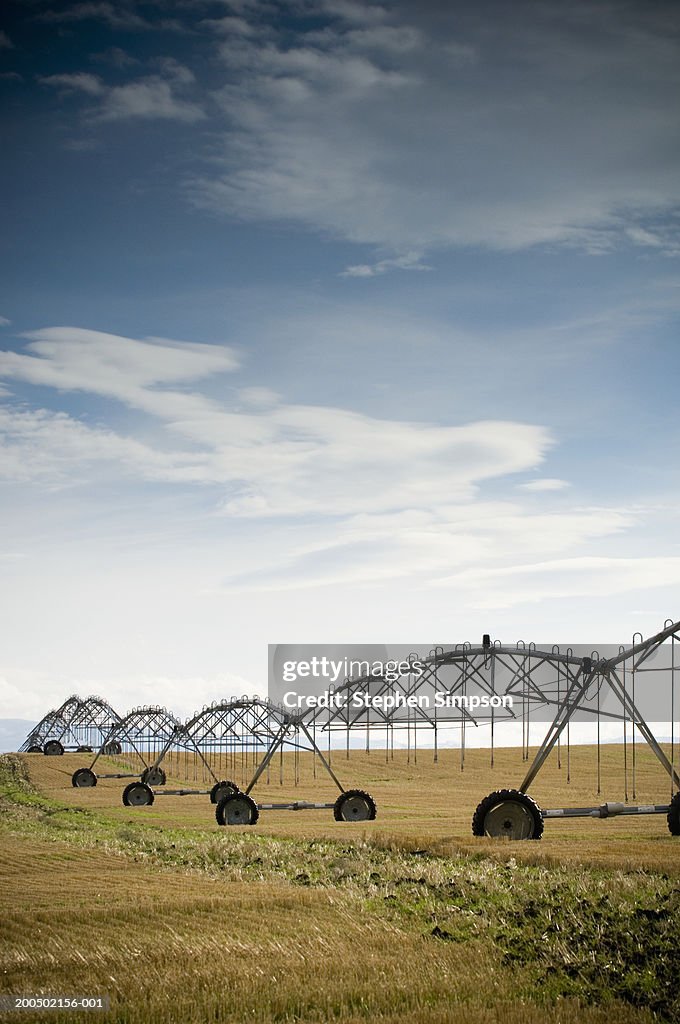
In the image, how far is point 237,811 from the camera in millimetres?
41656

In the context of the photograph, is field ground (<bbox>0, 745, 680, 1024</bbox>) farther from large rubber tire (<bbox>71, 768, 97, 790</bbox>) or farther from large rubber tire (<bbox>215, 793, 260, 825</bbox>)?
large rubber tire (<bbox>71, 768, 97, 790</bbox>)

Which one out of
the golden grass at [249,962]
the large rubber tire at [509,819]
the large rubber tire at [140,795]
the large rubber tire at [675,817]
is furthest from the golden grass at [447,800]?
the golden grass at [249,962]

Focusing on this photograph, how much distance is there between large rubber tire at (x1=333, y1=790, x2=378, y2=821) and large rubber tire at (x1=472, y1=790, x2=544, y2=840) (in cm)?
1284

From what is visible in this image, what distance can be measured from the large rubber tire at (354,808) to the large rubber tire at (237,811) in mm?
3291

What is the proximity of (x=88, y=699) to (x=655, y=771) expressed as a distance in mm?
58037

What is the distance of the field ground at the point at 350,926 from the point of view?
519 inches

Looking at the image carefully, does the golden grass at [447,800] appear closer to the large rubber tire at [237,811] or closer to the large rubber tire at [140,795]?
the large rubber tire at [140,795]

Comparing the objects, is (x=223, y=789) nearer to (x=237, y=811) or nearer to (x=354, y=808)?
(x=237, y=811)

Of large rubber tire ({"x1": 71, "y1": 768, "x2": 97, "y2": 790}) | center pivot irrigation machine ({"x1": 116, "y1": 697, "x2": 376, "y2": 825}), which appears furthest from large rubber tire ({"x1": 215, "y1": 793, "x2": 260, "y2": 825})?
large rubber tire ({"x1": 71, "y1": 768, "x2": 97, "y2": 790})

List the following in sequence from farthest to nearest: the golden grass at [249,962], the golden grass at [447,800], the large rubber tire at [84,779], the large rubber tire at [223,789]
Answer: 1. the large rubber tire at [84,779]
2. the large rubber tire at [223,789]
3. the golden grass at [447,800]
4. the golden grass at [249,962]

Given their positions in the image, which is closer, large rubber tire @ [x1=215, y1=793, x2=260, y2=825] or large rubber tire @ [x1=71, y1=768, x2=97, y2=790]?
large rubber tire @ [x1=215, y1=793, x2=260, y2=825]

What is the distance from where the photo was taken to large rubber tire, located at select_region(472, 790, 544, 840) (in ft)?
94.8

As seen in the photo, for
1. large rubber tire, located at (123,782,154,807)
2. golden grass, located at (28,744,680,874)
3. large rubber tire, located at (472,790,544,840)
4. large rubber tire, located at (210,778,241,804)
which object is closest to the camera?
golden grass, located at (28,744,680,874)

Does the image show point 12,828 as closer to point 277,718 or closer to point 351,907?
point 277,718
